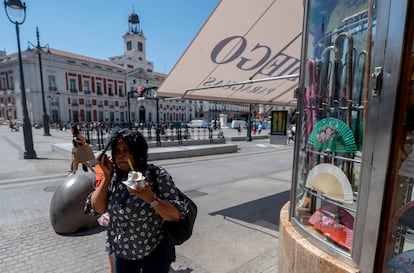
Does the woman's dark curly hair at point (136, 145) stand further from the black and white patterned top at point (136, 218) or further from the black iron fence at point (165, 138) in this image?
the black iron fence at point (165, 138)

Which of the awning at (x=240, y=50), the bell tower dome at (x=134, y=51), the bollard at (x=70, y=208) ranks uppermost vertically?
the bell tower dome at (x=134, y=51)

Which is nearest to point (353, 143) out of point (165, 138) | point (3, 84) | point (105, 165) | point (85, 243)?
point (105, 165)

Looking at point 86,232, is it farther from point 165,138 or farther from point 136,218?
point 165,138

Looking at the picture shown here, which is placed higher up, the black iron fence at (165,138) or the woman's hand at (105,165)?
the woman's hand at (105,165)

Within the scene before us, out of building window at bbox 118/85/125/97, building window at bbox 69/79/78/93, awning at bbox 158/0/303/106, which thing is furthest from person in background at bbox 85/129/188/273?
building window at bbox 118/85/125/97

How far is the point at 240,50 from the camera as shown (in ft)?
14.2

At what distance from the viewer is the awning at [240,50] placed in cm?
364

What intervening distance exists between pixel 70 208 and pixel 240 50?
4046 mm

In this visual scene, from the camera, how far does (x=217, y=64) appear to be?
4648 millimetres

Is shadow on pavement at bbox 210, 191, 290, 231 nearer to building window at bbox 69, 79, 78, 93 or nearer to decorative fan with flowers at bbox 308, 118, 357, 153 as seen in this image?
decorative fan with flowers at bbox 308, 118, 357, 153

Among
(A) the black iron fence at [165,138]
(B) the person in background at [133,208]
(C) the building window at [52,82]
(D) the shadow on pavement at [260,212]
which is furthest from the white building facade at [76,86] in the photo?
(B) the person in background at [133,208]

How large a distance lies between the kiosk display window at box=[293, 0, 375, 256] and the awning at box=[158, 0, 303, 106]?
3.40ft

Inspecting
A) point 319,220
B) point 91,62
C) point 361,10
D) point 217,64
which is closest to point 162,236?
Answer: point 319,220

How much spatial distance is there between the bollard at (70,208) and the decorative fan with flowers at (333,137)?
149 inches
